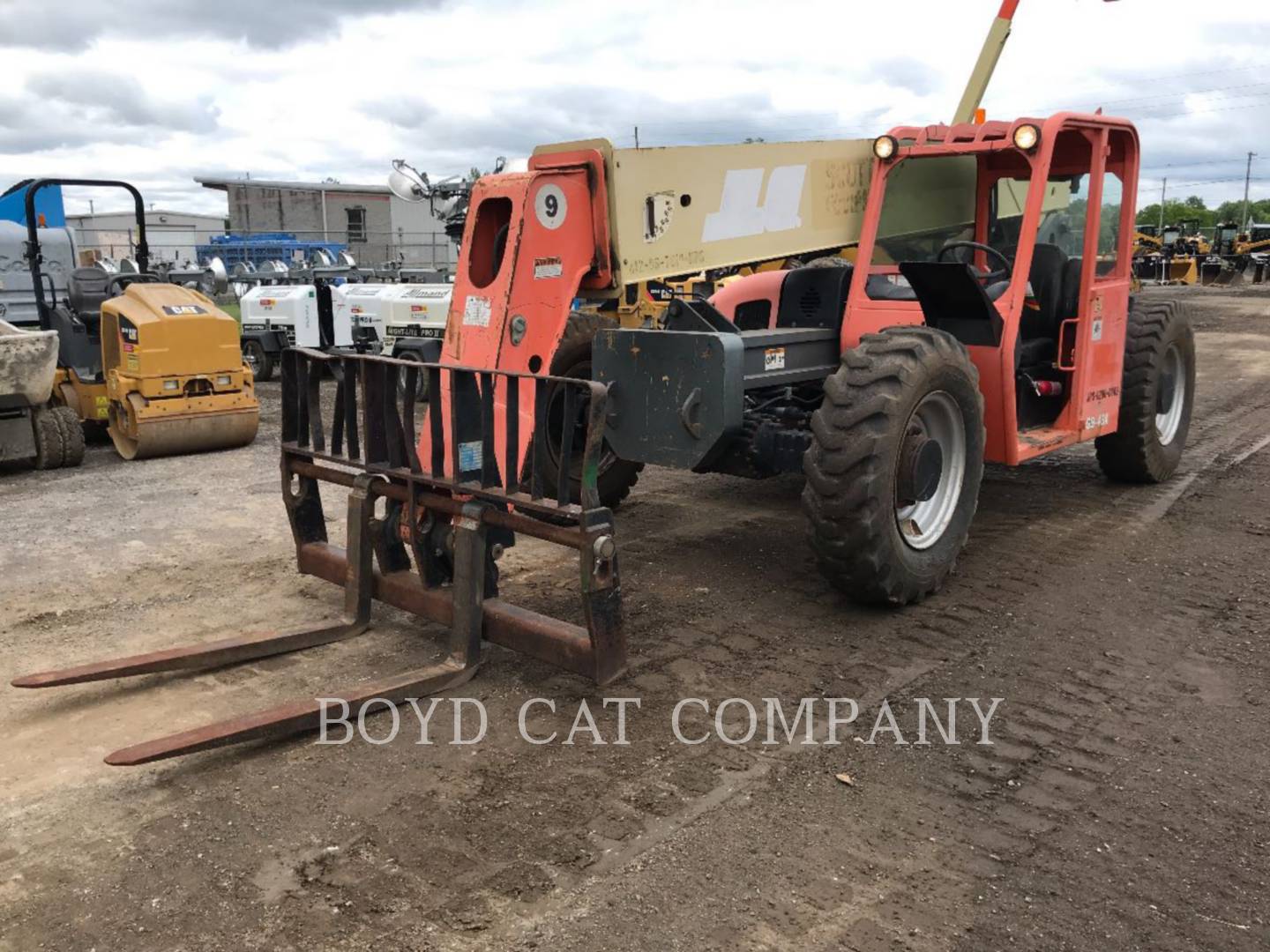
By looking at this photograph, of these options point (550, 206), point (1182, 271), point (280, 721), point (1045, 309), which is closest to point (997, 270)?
point (1045, 309)

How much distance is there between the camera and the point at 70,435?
9.03 m

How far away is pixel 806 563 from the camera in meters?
6.04

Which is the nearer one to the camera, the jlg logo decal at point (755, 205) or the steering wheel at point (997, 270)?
the jlg logo decal at point (755, 205)

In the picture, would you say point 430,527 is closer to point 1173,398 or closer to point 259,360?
point 1173,398

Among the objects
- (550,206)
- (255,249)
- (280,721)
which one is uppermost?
(255,249)

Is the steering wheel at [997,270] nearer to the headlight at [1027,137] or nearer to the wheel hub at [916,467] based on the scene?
the headlight at [1027,137]

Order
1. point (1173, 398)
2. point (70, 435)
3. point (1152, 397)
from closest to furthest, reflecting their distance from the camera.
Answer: point (1152, 397), point (1173, 398), point (70, 435)

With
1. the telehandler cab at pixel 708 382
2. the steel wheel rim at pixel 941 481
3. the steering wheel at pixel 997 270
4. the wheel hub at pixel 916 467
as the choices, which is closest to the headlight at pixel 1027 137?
the telehandler cab at pixel 708 382

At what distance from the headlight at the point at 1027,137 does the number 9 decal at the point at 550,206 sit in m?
2.57

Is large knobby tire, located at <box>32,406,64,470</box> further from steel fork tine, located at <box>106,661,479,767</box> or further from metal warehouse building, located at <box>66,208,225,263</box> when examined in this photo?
metal warehouse building, located at <box>66,208,225,263</box>

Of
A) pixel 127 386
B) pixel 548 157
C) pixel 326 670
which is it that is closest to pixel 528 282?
pixel 548 157

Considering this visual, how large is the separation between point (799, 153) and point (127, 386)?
21.4 ft

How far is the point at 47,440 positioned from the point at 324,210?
3202cm

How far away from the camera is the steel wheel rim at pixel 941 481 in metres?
5.28
